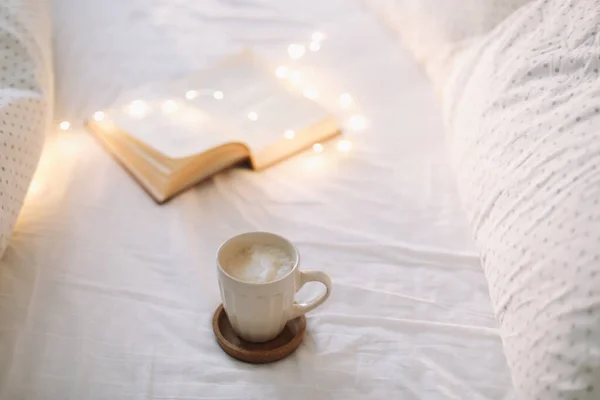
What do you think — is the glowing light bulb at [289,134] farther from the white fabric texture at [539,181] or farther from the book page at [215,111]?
the white fabric texture at [539,181]

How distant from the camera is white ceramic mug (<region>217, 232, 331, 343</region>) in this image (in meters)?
0.66

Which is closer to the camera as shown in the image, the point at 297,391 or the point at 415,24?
the point at 297,391

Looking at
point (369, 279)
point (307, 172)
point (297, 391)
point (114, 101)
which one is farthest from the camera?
point (114, 101)

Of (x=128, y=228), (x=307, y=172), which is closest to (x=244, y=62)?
(x=307, y=172)

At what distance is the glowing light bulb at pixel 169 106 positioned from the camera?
1035mm

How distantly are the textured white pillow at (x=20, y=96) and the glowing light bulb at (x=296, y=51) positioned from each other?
17.2 inches

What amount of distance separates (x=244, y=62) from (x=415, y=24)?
316 mm

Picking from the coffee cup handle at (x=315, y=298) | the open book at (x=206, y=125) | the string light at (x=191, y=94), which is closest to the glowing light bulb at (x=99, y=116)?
the open book at (x=206, y=125)

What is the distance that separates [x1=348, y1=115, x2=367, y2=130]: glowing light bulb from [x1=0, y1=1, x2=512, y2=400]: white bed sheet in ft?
0.05

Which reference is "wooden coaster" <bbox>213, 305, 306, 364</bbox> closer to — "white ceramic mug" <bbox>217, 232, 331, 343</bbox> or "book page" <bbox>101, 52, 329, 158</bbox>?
"white ceramic mug" <bbox>217, 232, 331, 343</bbox>

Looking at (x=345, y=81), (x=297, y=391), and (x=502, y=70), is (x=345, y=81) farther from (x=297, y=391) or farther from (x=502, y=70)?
→ (x=297, y=391)

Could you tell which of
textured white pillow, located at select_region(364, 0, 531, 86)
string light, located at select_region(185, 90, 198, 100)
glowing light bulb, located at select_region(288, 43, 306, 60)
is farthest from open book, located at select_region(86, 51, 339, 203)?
textured white pillow, located at select_region(364, 0, 531, 86)

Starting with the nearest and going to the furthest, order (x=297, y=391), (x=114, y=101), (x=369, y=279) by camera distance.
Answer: (x=297, y=391) < (x=369, y=279) < (x=114, y=101)

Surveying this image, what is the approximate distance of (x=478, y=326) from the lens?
29.4 inches
